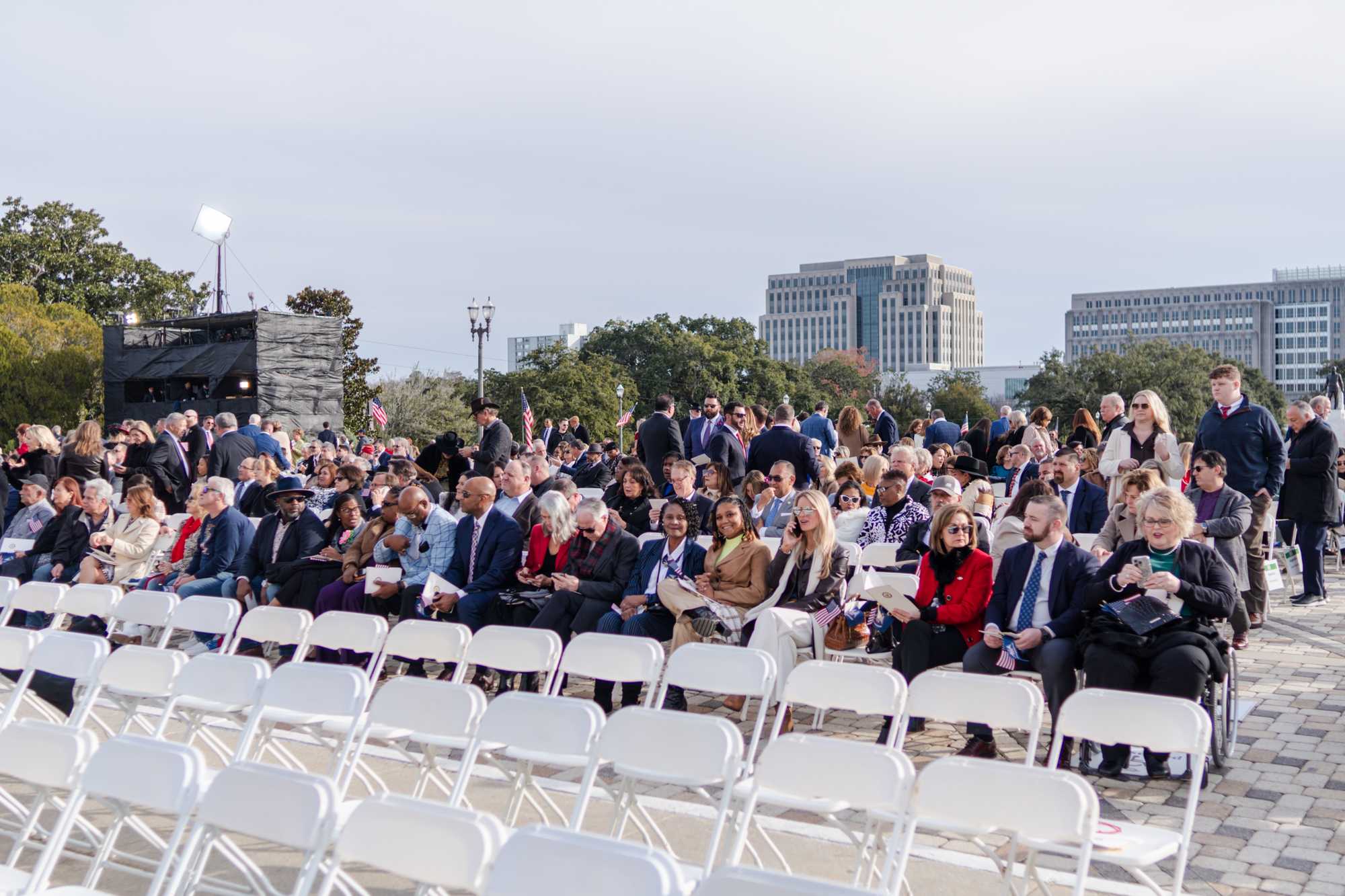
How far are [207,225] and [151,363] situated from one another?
42.2 ft

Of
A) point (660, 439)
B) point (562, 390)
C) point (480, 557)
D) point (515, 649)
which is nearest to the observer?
point (515, 649)

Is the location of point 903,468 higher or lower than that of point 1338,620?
higher

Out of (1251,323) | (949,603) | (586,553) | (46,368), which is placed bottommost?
(949,603)

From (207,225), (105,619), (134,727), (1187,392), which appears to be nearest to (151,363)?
(207,225)

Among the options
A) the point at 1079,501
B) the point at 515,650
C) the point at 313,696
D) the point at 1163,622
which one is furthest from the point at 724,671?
the point at 1079,501

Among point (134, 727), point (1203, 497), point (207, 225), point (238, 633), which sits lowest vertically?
point (134, 727)

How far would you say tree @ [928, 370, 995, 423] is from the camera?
7038 centimetres

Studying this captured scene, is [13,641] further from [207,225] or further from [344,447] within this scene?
[207,225]

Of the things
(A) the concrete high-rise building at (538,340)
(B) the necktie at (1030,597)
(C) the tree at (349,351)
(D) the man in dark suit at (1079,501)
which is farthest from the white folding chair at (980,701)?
(A) the concrete high-rise building at (538,340)

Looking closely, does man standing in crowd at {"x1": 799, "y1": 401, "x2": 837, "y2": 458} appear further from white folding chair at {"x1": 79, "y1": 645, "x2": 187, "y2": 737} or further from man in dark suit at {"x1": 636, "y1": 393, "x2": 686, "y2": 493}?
white folding chair at {"x1": 79, "y1": 645, "x2": 187, "y2": 737}

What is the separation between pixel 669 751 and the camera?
359cm

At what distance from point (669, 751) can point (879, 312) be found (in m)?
152

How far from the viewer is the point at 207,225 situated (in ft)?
137

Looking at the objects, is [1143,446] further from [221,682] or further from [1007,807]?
[221,682]
